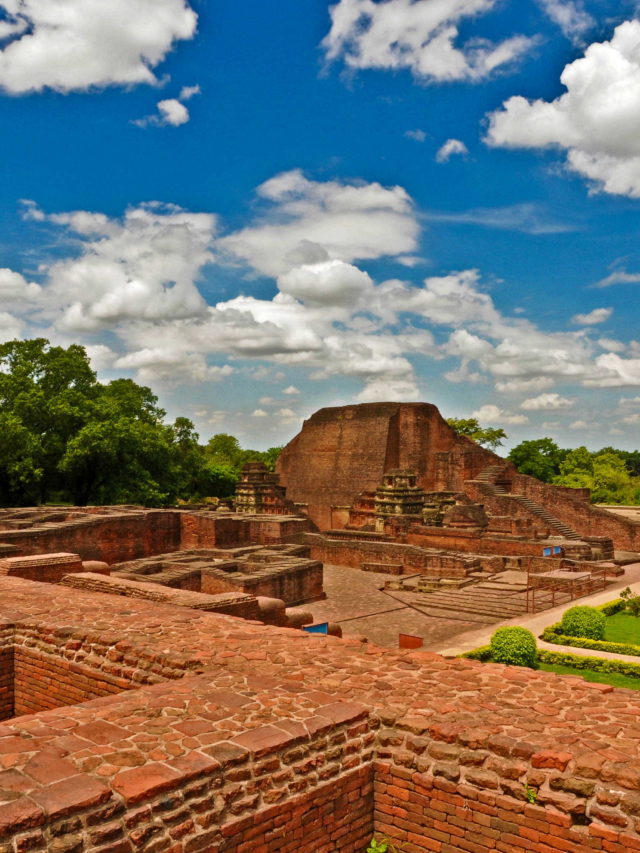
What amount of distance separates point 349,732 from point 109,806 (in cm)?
148

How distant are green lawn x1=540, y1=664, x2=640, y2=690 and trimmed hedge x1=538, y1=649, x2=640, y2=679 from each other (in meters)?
0.06

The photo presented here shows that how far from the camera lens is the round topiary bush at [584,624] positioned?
1120cm

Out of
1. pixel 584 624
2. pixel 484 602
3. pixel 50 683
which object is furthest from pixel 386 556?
pixel 50 683

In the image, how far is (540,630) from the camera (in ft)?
39.7

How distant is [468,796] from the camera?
11.2 ft

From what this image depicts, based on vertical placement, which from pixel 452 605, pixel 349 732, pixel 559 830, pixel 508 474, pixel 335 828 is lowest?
pixel 452 605

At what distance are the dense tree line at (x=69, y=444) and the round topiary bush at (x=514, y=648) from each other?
1651cm

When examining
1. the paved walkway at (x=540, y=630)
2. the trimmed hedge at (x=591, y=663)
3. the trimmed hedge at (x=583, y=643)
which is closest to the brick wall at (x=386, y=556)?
the paved walkway at (x=540, y=630)

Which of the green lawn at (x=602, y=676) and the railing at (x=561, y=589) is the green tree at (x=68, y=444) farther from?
the green lawn at (x=602, y=676)

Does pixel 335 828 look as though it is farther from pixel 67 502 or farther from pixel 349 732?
pixel 67 502

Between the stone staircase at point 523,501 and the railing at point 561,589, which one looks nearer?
the railing at point 561,589

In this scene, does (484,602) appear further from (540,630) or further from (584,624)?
(584,624)

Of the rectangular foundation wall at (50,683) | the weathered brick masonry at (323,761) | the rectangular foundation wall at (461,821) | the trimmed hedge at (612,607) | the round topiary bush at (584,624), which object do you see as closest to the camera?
the weathered brick masonry at (323,761)

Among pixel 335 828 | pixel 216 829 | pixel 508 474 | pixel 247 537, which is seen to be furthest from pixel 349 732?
pixel 508 474
